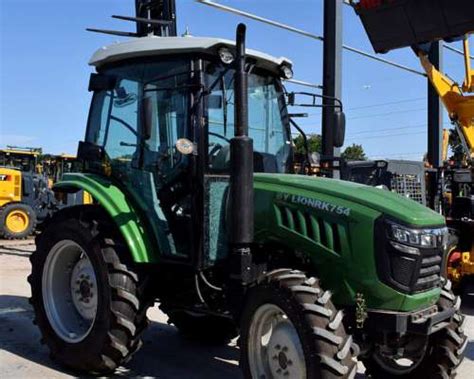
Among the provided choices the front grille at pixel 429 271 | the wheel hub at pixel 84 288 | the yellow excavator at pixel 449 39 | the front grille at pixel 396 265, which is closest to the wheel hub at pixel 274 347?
the front grille at pixel 396 265

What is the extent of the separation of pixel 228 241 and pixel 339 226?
0.87m

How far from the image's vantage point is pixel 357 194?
3908 mm

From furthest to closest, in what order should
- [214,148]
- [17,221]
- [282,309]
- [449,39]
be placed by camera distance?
[17,221]
[449,39]
[214,148]
[282,309]

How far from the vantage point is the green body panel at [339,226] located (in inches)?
144

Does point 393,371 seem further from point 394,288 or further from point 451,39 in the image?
point 451,39

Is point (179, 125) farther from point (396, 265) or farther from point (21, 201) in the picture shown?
point (21, 201)

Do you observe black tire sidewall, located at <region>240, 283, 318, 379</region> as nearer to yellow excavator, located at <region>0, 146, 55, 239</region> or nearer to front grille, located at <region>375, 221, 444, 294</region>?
front grille, located at <region>375, 221, 444, 294</region>

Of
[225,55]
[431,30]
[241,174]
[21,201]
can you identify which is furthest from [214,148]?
[21,201]

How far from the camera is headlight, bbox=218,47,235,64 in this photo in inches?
169

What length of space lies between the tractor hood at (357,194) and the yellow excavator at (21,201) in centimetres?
1337

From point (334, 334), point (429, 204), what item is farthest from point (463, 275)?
point (334, 334)

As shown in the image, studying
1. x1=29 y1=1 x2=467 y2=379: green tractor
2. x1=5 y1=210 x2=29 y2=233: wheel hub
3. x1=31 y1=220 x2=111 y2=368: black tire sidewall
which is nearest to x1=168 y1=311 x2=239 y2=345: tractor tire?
x1=29 y1=1 x2=467 y2=379: green tractor

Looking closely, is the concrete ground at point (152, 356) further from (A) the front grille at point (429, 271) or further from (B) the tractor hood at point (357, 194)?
(B) the tractor hood at point (357, 194)

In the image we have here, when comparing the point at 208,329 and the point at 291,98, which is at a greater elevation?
the point at 291,98
